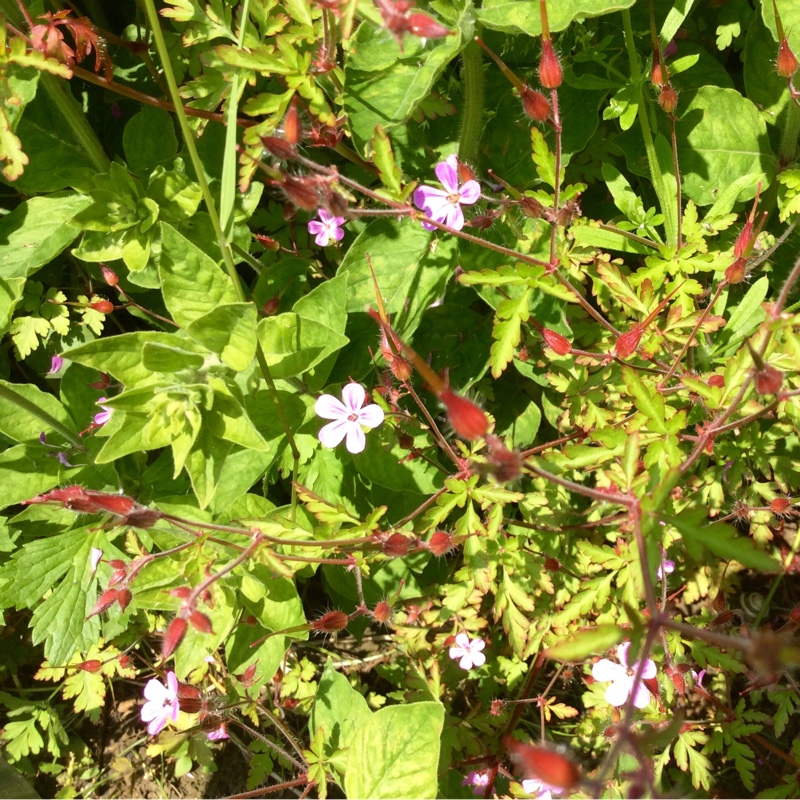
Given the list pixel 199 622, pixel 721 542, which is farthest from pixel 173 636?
pixel 721 542

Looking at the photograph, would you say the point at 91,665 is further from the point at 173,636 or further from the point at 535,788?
the point at 535,788

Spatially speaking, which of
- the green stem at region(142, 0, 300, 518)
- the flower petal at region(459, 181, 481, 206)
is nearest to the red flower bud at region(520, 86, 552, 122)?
the flower petal at region(459, 181, 481, 206)

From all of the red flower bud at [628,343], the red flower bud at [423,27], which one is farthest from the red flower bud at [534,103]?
the red flower bud at [628,343]

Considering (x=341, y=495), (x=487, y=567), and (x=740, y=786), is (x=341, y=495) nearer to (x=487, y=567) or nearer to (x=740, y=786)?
(x=487, y=567)

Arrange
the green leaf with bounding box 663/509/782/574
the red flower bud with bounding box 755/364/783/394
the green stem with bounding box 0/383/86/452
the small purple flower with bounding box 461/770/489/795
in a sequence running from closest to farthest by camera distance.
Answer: the green leaf with bounding box 663/509/782/574
the red flower bud with bounding box 755/364/783/394
the green stem with bounding box 0/383/86/452
the small purple flower with bounding box 461/770/489/795

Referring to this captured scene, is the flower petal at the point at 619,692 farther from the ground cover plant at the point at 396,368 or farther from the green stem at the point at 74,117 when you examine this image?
Result: the green stem at the point at 74,117

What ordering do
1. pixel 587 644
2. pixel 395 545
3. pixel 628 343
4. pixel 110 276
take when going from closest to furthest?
pixel 587 644 < pixel 395 545 < pixel 628 343 < pixel 110 276

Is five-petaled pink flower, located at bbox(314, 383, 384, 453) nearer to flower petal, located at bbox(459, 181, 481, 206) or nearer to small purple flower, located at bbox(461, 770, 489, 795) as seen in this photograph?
flower petal, located at bbox(459, 181, 481, 206)
